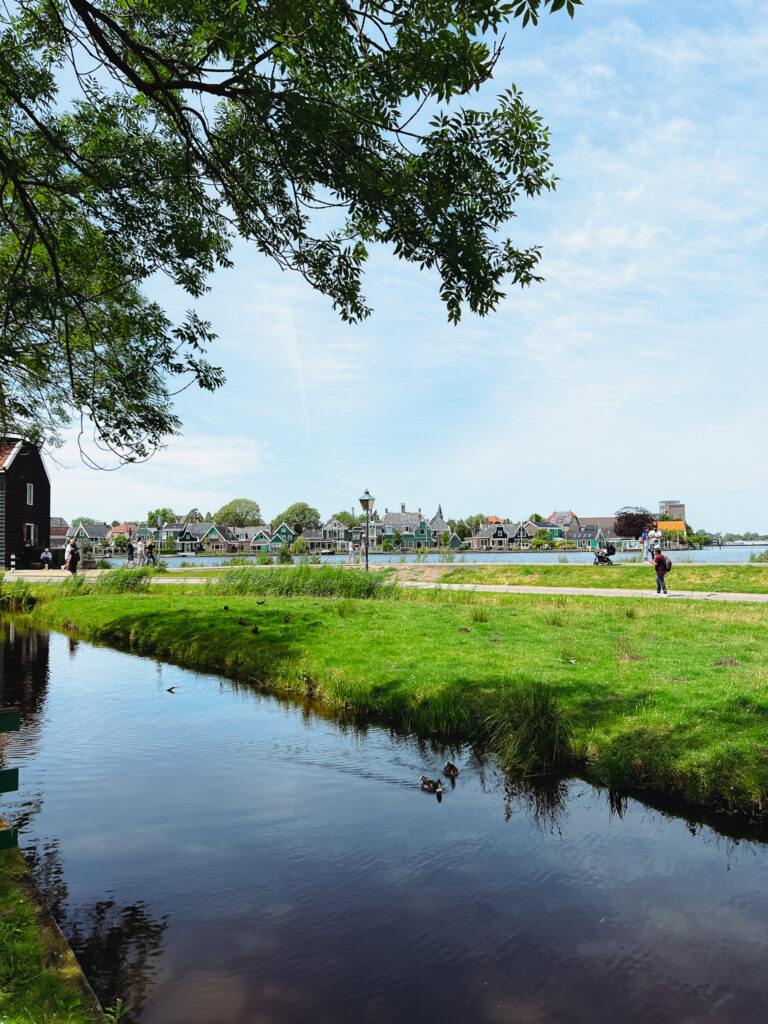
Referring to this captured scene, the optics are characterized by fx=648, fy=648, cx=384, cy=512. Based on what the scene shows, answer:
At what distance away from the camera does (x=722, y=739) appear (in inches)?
300

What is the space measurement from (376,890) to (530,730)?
11.5 ft

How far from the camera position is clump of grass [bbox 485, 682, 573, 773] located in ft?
26.7

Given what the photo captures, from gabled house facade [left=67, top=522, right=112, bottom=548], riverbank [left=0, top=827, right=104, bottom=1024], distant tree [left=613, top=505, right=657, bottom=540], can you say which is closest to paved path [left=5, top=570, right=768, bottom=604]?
riverbank [left=0, top=827, right=104, bottom=1024]

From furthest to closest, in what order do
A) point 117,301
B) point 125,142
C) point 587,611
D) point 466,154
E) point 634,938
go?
point 587,611 → point 117,301 → point 125,142 → point 466,154 → point 634,938

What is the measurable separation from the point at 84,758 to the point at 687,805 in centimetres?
754

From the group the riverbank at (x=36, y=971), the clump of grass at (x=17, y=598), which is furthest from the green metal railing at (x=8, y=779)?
the clump of grass at (x=17, y=598)

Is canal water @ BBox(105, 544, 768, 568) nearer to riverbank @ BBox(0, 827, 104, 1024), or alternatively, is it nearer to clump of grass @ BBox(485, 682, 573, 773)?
clump of grass @ BBox(485, 682, 573, 773)

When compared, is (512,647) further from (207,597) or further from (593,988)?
(207,597)

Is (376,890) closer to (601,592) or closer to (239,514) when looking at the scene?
(601,592)

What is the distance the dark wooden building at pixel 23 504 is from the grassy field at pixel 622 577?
105 ft

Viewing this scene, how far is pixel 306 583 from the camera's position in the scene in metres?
24.4

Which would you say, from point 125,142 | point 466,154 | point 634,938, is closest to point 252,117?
point 466,154

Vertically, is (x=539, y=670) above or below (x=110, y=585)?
below

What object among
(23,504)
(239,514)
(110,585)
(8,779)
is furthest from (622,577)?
(239,514)
